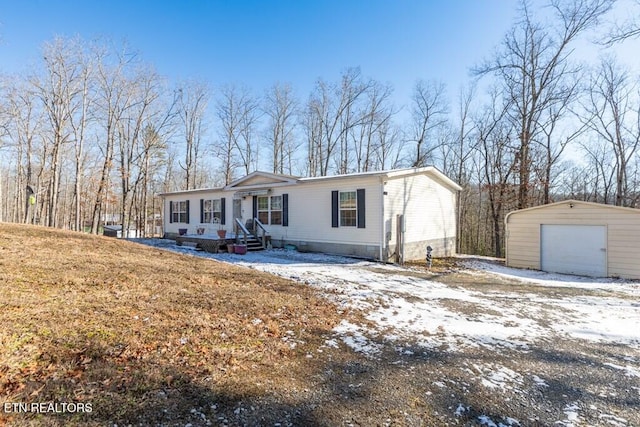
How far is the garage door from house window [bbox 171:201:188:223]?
16143 mm

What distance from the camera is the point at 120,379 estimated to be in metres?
2.58

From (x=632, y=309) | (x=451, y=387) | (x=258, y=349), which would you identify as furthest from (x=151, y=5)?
(x=632, y=309)

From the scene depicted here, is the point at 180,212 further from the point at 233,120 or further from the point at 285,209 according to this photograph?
the point at 233,120

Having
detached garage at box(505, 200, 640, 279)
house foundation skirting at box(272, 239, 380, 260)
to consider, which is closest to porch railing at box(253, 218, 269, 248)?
house foundation skirting at box(272, 239, 380, 260)

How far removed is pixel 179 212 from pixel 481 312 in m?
16.3

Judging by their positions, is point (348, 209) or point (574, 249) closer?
point (574, 249)

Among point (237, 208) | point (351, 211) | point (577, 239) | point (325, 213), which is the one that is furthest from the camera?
point (237, 208)

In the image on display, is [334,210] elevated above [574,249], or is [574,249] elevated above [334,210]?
[334,210]

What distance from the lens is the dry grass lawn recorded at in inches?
92.3

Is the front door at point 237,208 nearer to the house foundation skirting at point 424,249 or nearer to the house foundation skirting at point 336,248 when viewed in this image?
the house foundation skirting at point 336,248

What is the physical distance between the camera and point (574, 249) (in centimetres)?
1059

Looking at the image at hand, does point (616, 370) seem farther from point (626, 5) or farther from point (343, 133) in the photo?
point (343, 133)

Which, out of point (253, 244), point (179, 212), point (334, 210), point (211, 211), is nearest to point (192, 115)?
point (179, 212)

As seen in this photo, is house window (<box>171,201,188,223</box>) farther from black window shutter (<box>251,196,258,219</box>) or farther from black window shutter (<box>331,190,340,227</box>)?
black window shutter (<box>331,190,340,227</box>)
